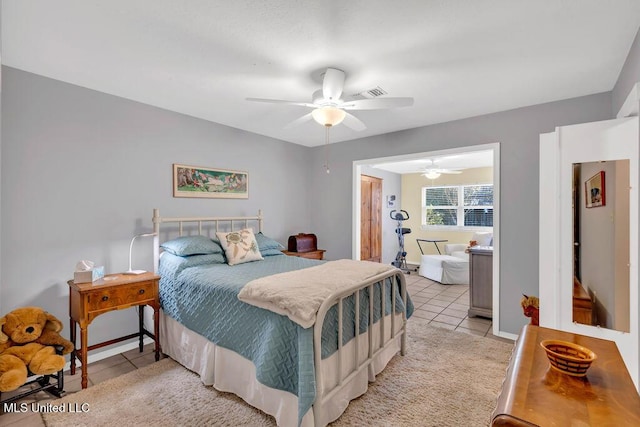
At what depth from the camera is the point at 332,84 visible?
7.27 feet

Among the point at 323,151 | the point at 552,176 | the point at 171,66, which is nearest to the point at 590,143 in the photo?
the point at 552,176

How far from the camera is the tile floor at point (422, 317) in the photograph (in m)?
1.97

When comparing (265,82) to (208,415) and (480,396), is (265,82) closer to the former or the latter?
(208,415)

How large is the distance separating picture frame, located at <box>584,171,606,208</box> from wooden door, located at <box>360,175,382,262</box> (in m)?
3.83

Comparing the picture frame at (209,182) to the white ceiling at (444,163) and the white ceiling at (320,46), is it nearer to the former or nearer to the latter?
the white ceiling at (320,46)

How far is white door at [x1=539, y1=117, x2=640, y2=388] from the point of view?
1.79 metres

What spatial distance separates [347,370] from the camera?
78.6 inches

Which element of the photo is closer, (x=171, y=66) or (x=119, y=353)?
(x=171, y=66)

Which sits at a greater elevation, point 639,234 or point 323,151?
point 323,151

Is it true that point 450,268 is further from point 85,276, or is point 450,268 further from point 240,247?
point 85,276

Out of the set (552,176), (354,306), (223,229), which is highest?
(552,176)

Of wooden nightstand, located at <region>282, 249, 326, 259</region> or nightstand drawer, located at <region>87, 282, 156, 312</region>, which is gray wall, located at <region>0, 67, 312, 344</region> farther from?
wooden nightstand, located at <region>282, 249, 326, 259</region>

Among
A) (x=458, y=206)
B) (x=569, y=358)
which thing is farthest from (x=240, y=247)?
(x=458, y=206)

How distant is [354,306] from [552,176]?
1777 mm
